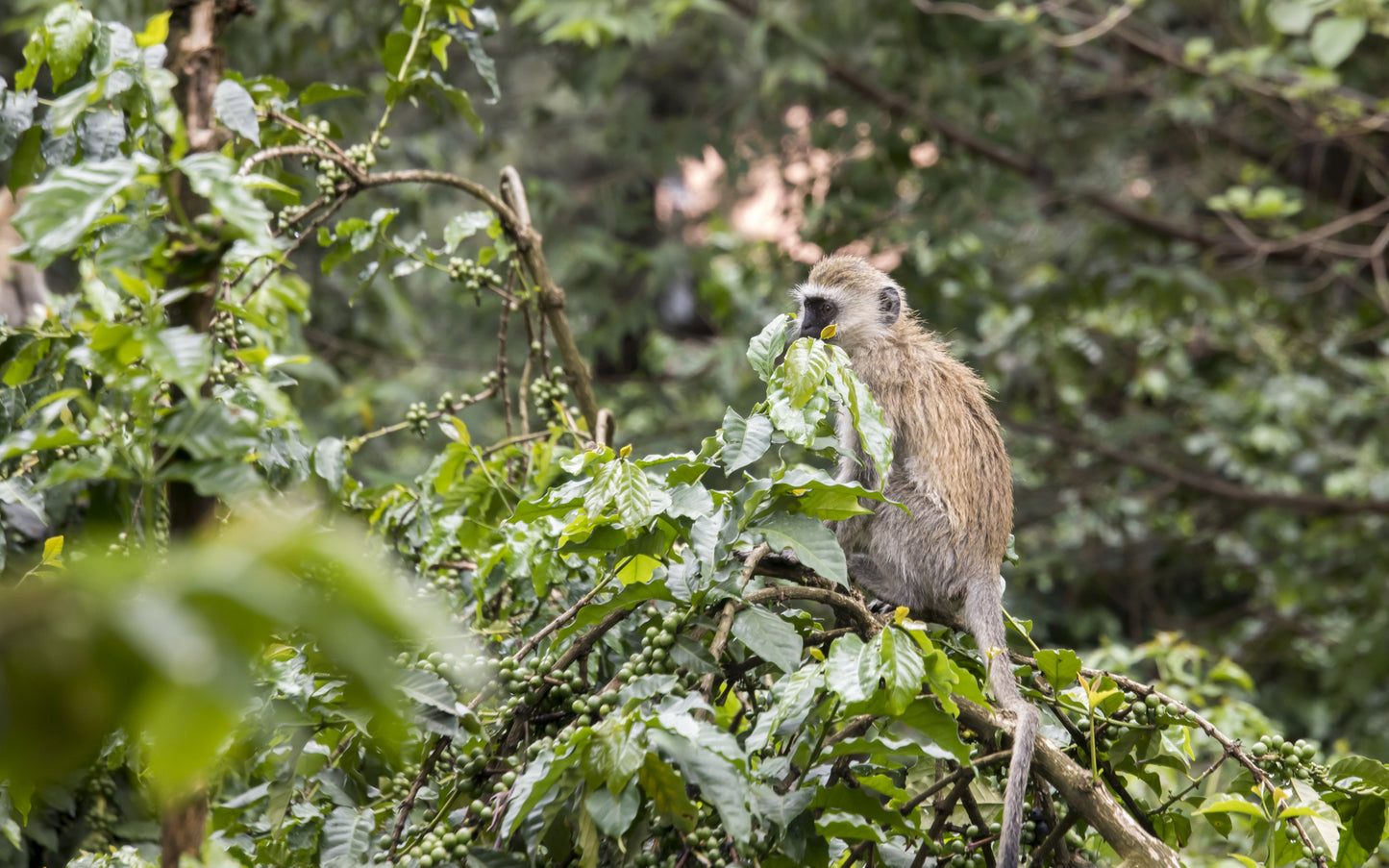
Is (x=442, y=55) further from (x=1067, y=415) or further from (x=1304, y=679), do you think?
(x=1304, y=679)

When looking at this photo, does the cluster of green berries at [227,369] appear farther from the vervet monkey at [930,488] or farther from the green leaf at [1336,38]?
the green leaf at [1336,38]

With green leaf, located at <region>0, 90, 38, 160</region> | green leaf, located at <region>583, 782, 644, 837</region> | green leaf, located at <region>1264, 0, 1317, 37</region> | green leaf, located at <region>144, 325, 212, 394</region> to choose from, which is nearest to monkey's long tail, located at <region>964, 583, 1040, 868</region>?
green leaf, located at <region>583, 782, 644, 837</region>

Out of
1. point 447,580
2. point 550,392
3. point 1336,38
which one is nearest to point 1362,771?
point 447,580

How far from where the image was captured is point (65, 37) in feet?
6.14

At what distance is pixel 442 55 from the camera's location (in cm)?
270

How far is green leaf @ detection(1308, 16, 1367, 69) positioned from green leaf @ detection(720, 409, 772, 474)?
12.7ft

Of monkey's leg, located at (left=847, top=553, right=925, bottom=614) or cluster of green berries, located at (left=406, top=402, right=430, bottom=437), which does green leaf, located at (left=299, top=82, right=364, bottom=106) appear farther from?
monkey's leg, located at (left=847, top=553, right=925, bottom=614)

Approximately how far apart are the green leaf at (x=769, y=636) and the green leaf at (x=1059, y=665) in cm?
51

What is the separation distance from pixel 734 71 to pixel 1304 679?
274 inches

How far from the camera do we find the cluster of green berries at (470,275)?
9.32 ft

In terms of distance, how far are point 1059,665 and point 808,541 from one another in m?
0.56

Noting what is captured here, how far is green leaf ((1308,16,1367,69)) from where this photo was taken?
4.32 metres

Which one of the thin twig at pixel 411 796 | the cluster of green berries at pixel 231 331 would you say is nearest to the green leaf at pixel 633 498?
the thin twig at pixel 411 796

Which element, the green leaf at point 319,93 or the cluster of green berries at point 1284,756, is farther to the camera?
the green leaf at point 319,93
